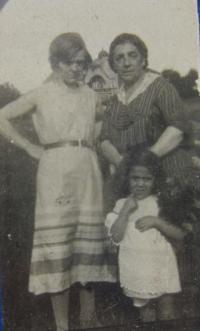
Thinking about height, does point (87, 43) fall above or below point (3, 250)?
above

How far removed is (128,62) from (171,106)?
218 mm

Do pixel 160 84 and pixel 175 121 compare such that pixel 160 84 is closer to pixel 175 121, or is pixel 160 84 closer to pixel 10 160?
pixel 175 121

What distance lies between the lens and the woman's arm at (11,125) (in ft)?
6.91

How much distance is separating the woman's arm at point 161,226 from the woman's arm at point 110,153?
A: 0.22 meters

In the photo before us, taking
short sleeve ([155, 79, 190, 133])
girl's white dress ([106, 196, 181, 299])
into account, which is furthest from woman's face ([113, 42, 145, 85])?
girl's white dress ([106, 196, 181, 299])

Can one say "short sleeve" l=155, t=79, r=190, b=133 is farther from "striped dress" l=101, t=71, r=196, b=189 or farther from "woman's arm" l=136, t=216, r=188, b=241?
"woman's arm" l=136, t=216, r=188, b=241

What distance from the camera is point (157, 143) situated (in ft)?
7.03

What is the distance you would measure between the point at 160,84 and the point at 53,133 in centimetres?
42

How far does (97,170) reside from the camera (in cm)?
214

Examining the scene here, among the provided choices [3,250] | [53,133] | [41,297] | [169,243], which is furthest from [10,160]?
[169,243]

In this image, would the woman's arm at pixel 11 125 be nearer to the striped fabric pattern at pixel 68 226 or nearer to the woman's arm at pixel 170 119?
the striped fabric pattern at pixel 68 226

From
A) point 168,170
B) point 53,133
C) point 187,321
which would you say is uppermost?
point 53,133

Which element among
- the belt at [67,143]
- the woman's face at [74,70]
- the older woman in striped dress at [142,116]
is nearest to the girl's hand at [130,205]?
the older woman in striped dress at [142,116]

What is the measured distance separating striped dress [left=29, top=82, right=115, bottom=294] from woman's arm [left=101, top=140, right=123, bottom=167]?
0.04 metres
